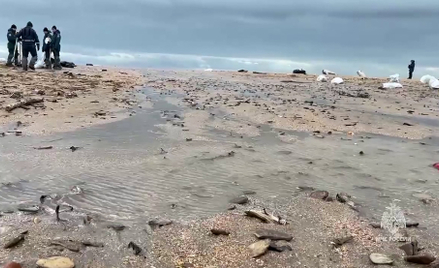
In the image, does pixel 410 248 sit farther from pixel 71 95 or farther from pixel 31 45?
pixel 31 45

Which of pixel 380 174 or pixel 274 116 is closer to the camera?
pixel 380 174

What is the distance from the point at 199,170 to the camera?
735 cm

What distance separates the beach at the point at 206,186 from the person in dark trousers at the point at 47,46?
13928mm

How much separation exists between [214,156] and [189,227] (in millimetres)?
3439

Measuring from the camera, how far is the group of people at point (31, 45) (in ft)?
77.7

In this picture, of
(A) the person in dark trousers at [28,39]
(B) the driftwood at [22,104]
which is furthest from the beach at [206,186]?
(A) the person in dark trousers at [28,39]

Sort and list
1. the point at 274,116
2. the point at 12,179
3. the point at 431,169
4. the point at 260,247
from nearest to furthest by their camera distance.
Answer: the point at 260,247 < the point at 12,179 < the point at 431,169 < the point at 274,116

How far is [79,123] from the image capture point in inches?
432

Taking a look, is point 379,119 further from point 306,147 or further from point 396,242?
point 396,242

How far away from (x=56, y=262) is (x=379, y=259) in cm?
Result: 314

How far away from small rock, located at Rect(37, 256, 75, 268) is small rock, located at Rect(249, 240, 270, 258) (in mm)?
1751

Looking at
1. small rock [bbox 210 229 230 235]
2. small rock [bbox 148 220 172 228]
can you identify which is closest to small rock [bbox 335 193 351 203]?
small rock [bbox 210 229 230 235]

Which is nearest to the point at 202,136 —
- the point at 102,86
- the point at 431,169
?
the point at 431,169

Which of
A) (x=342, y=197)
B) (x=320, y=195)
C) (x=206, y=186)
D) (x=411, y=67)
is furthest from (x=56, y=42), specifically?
(x=411, y=67)
